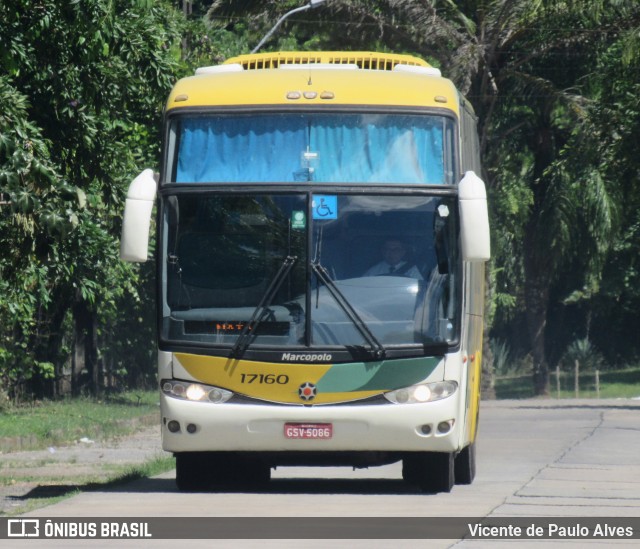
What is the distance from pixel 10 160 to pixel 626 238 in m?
36.9

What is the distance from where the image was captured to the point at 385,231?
1227cm

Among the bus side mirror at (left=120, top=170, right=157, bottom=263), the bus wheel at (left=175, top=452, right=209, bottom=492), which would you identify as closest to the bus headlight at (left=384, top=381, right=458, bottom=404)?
the bus wheel at (left=175, top=452, right=209, bottom=492)

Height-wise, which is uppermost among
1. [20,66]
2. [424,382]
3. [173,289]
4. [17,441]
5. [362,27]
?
[362,27]

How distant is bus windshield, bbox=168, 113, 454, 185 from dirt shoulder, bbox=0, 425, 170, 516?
3065mm

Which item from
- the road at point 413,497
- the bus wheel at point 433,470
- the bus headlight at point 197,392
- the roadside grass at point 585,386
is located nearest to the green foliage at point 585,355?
the roadside grass at point 585,386

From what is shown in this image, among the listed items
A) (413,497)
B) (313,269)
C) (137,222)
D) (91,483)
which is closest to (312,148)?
(313,269)

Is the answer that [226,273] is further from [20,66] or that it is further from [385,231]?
[20,66]

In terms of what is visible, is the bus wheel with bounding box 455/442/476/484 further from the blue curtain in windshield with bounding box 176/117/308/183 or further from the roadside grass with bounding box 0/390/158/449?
the roadside grass with bounding box 0/390/158/449

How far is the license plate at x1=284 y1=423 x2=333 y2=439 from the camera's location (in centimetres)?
1201

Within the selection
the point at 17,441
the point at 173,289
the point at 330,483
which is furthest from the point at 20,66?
the point at 17,441

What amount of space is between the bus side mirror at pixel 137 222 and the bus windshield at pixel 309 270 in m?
0.46

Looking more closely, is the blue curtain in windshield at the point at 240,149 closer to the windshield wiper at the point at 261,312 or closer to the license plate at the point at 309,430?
the windshield wiper at the point at 261,312
